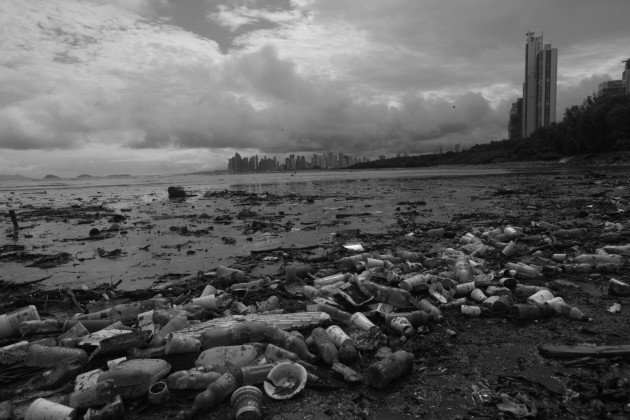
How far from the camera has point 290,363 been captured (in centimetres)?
298

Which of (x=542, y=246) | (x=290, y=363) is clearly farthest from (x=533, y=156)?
(x=290, y=363)

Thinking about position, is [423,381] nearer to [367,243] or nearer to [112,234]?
[367,243]

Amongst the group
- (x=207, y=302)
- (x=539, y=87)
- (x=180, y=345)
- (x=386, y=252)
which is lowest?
(x=386, y=252)

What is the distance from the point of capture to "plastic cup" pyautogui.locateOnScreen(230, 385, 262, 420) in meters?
2.52

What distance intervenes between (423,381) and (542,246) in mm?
5261

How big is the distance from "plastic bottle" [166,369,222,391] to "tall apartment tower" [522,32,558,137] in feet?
499

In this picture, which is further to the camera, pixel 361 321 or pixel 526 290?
pixel 526 290

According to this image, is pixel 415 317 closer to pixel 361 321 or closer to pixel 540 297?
pixel 361 321

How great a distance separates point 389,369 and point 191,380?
159 centimetres

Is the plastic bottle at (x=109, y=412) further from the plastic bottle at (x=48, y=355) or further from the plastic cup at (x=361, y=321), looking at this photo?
the plastic cup at (x=361, y=321)

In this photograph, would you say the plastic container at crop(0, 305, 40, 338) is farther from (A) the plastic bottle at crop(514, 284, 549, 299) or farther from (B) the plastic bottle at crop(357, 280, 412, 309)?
→ (A) the plastic bottle at crop(514, 284, 549, 299)

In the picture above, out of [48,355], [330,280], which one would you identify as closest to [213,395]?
[48,355]

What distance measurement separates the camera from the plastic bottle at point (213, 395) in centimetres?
264

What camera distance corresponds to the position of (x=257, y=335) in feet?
11.9
